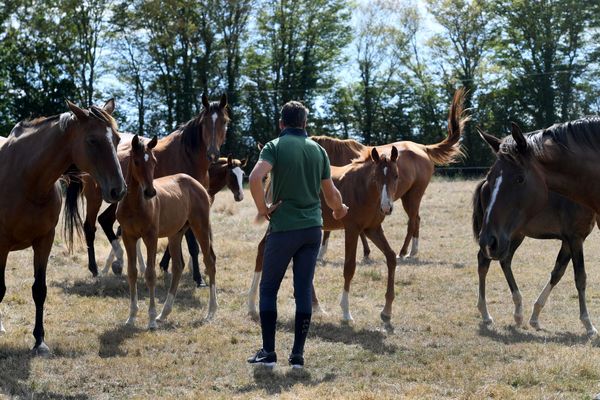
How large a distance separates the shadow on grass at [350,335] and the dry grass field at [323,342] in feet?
0.06

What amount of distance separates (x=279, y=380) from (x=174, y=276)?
9.62 feet

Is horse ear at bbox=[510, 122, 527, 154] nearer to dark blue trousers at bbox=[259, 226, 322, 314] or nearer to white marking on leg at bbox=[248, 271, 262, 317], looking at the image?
dark blue trousers at bbox=[259, 226, 322, 314]

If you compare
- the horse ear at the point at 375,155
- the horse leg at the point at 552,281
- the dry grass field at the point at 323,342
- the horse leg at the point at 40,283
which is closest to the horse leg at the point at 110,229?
the dry grass field at the point at 323,342

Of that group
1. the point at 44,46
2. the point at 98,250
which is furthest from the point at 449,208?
the point at 44,46

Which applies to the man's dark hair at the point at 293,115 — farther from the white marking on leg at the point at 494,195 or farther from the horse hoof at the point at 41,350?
the horse hoof at the point at 41,350

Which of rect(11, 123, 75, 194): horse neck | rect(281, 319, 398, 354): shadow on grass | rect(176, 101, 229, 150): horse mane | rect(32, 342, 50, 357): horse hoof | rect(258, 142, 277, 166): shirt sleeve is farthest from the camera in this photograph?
rect(176, 101, 229, 150): horse mane

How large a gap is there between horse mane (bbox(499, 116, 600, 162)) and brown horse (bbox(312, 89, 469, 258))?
6588mm

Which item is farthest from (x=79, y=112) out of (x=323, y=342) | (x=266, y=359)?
(x=323, y=342)

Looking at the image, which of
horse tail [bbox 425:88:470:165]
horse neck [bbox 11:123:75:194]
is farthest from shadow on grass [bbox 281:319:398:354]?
horse tail [bbox 425:88:470:165]

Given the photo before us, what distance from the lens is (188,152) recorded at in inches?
423

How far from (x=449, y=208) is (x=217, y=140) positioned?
385 inches

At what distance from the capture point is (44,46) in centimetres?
3553

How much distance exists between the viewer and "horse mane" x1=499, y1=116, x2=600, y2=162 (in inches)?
213

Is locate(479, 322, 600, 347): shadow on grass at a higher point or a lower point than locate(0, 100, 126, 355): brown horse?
lower
